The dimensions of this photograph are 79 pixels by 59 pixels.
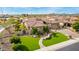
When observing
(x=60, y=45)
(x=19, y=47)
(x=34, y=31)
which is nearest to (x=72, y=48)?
(x=60, y=45)

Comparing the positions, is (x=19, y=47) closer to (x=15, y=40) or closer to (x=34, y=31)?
(x=15, y=40)

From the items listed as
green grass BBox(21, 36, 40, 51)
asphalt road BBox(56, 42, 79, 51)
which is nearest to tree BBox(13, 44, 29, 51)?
green grass BBox(21, 36, 40, 51)

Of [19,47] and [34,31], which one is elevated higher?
[34,31]

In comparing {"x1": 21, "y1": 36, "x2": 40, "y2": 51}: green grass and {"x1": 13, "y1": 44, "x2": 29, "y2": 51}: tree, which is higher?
{"x1": 21, "y1": 36, "x2": 40, "y2": 51}: green grass

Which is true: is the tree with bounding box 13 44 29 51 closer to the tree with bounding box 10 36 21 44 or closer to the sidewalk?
the tree with bounding box 10 36 21 44

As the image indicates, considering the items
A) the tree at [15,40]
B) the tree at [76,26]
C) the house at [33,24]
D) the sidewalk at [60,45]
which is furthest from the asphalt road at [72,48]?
the tree at [15,40]

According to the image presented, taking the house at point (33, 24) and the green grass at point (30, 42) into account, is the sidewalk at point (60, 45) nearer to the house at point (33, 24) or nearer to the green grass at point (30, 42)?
the green grass at point (30, 42)

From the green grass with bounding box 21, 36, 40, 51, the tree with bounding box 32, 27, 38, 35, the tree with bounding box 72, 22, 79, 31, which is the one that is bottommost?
the green grass with bounding box 21, 36, 40, 51
